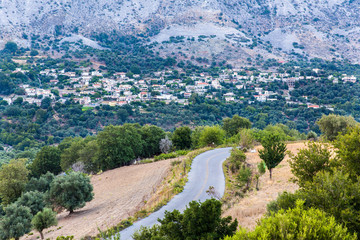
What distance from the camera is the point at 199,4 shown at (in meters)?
168

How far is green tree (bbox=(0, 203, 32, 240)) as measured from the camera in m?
17.3

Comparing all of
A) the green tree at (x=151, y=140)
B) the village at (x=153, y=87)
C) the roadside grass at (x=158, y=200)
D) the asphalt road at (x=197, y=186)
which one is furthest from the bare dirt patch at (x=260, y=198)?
the village at (x=153, y=87)

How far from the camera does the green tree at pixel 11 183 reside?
27.2 m

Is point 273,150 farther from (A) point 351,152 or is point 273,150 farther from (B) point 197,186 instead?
(A) point 351,152

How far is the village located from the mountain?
2924 centimetres

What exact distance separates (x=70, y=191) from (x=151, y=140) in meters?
21.9

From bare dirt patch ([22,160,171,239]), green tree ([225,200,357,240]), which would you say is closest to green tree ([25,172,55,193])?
bare dirt patch ([22,160,171,239])

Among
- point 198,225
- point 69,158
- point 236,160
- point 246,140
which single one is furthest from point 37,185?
point 198,225

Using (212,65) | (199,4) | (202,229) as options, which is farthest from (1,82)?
(199,4)

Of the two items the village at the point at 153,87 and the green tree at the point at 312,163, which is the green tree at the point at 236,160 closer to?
the green tree at the point at 312,163

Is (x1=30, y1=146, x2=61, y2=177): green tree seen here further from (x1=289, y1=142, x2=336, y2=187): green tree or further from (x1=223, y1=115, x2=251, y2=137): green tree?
(x1=289, y1=142, x2=336, y2=187): green tree

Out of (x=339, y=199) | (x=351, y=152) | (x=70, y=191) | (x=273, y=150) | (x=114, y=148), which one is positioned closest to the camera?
(x=339, y=199)

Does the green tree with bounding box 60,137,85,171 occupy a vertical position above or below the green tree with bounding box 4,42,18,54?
below

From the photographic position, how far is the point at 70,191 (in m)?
18.8
